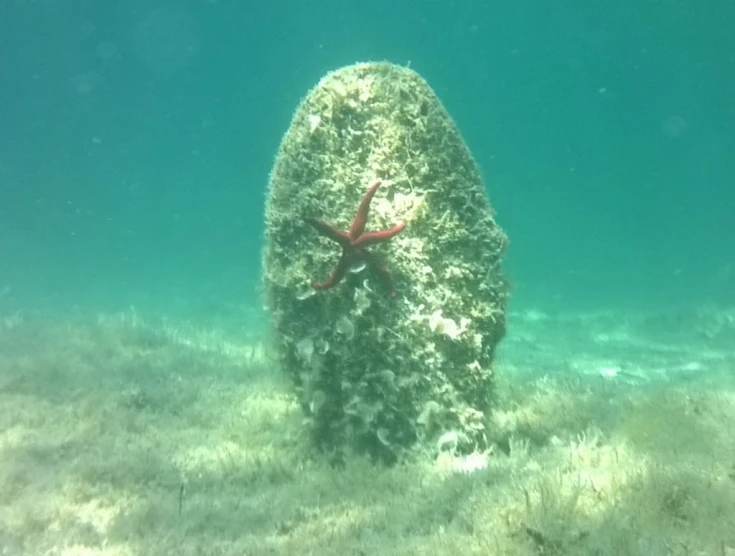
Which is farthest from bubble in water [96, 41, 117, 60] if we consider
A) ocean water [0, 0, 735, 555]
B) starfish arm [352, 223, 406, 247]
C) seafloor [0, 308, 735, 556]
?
starfish arm [352, 223, 406, 247]

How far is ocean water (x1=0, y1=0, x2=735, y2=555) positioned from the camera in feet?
13.9

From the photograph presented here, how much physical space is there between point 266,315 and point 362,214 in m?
2.27

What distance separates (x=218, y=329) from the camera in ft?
49.3

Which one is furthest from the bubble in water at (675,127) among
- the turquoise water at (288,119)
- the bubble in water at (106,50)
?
the bubble in water at (106,50)

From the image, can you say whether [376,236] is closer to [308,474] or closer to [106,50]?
[308,474]

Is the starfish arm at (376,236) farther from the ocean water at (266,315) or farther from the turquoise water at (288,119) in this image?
the turquoise water at (288,119)

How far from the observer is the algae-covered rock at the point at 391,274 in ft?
19.4

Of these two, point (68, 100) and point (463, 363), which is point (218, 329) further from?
point (68, 100)

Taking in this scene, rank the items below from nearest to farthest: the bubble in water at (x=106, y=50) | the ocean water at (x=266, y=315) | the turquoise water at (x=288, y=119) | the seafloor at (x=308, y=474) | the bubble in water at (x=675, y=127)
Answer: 1. the seafloor at (x=308, y=474)
2. the ocean water at (x=266, y=315)
3. the turquoise water at (x=288, y=119)
4. the bubble in water at (x=106, y=50)
5. the bubble in water at (x=675, y=127)

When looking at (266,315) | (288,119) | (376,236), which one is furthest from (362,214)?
(288,119)

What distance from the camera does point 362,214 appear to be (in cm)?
571

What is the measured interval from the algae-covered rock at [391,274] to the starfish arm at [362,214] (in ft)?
1.11

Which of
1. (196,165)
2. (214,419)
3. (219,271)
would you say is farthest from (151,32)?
(214,419)

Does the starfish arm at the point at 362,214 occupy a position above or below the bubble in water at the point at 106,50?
below
